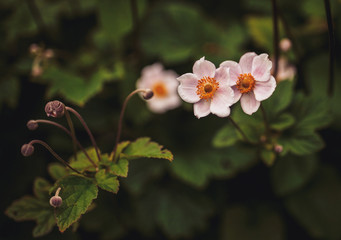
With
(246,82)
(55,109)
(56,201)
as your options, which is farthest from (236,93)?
(56,201)

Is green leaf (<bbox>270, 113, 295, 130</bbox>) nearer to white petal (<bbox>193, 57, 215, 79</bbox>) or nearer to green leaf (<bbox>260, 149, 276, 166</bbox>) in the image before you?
green leaf (<bbox>260, 149, 276, 166</bbox>)

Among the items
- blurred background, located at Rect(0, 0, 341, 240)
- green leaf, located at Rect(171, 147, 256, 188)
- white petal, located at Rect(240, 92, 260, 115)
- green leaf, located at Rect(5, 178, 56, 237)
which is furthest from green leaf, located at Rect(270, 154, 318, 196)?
green leaf, located at Rect(5, 178, 56, 237)

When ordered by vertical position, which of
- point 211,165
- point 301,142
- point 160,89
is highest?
point 301,142

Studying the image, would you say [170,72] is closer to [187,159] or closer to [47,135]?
[187,159]

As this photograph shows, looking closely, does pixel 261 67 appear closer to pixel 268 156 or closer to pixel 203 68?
pixel 203 68

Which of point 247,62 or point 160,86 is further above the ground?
point 247,62

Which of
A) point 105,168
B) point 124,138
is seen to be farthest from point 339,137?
point 105,168
